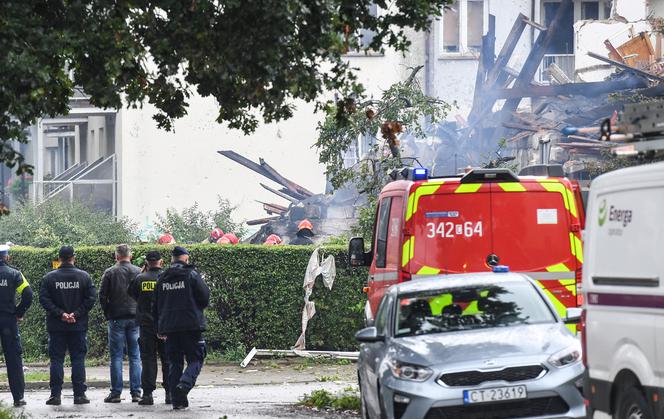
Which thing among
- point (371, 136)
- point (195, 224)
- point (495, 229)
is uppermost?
point (371, 136)

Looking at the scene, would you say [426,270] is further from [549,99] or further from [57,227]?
[549,99]

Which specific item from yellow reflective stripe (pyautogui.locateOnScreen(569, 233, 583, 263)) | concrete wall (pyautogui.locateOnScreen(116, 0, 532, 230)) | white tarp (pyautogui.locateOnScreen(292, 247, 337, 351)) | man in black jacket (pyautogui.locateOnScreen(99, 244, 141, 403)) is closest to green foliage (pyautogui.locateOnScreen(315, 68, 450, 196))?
white tarp (pyautogui.locateOnScreen(292, 247, 337, 351))

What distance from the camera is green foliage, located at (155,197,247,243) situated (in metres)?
39.7

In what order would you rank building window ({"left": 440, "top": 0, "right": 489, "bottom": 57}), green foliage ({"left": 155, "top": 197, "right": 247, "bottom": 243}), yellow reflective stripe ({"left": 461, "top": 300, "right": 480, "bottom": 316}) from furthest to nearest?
building window ({"left": 440, "top": 0, "right": 489, "bottom": 57}) < green foliage ({"left": 155, "top": 197, "right": 247, "bottom": 243}) < yellow reflective stripe ({"left": 461, "top": 300, "right": 480, "bottom": 316})

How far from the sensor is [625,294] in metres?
9.60

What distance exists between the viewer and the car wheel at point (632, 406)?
9.22 metres

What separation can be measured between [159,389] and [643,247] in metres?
12.0

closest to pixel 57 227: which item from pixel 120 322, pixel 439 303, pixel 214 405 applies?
pixel 120 322

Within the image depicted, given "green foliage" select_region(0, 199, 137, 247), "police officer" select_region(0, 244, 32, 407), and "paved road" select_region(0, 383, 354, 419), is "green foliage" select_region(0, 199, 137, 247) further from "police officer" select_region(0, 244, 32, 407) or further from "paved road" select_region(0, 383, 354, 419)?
"police officer" select_region(0, 244, 32, 407)

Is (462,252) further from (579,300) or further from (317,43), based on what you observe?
(317,43)

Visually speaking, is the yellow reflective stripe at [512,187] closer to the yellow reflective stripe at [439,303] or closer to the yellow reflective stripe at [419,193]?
the yellow reflective stripe at [419,193]

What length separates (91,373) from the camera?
2245 cm

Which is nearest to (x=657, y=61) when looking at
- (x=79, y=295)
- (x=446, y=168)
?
(x=446, y=168)

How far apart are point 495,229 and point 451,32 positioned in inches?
1384
